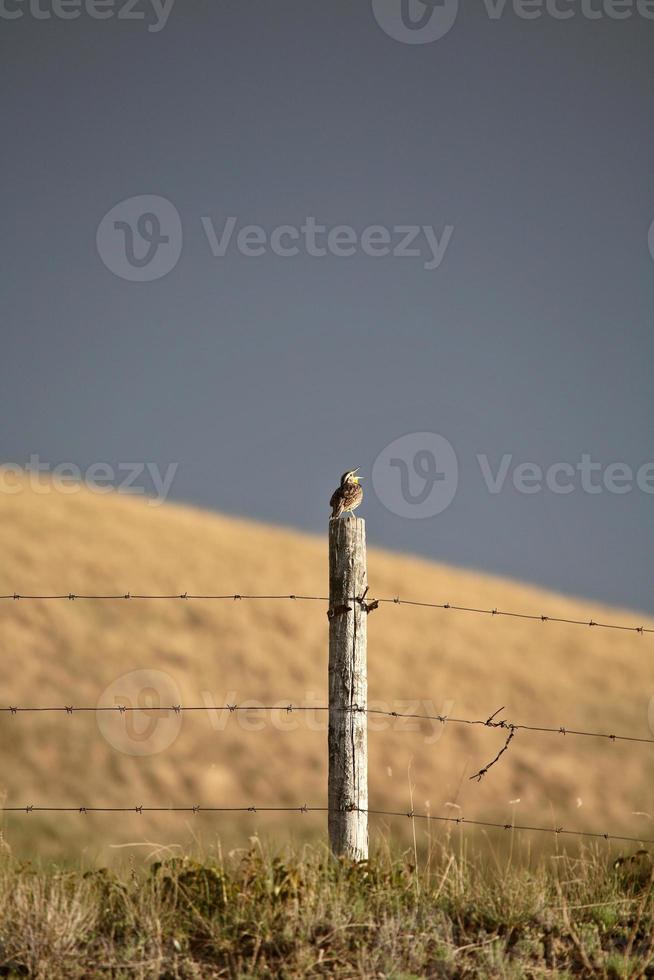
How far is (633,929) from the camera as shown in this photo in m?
5.80

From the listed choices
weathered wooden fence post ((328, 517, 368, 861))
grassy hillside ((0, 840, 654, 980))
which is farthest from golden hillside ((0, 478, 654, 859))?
grassy hillside ((0, 840, 654, 980))

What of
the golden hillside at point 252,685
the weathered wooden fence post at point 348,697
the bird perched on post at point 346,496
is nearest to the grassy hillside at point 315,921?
the weathered wooden fence post at point 348,697

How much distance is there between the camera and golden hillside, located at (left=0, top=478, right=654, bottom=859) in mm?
17219

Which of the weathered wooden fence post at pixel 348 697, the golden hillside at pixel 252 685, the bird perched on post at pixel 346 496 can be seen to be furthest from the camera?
the golden hillside at pixel 252 685

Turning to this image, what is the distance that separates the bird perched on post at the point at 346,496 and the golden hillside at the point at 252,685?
7791 mm

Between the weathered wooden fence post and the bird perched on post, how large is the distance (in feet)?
1.19

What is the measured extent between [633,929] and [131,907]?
9.23ft

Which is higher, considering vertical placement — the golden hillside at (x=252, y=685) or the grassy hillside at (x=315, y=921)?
the golden hillside at (x=252, y=685)

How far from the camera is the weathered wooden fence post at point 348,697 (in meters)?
6.17

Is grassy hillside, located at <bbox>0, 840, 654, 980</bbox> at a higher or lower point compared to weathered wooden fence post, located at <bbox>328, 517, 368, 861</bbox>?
lower

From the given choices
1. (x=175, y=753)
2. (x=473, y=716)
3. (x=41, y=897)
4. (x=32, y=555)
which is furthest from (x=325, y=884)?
(x=32, y=555)

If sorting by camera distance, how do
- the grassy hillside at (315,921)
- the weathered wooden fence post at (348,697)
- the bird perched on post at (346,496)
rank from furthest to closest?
the bird perched on post at (346,496), the weathered wooden fence post at (348,697), the grassy hillside at (315,921)

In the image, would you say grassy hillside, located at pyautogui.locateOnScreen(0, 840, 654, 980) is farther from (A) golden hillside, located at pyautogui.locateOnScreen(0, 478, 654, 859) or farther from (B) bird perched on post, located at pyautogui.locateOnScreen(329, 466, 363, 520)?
(A) golden hillside, located at pyautogui.locateOnScreen(0, 478, 654, 859)

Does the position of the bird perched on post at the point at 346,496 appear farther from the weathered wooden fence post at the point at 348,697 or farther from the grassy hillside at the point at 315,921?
the grassy hillside at the point at 315,921
